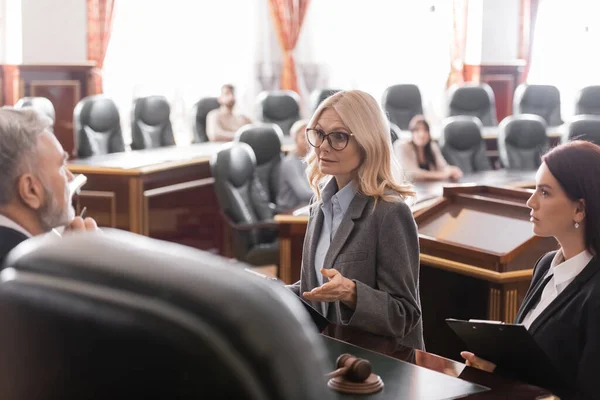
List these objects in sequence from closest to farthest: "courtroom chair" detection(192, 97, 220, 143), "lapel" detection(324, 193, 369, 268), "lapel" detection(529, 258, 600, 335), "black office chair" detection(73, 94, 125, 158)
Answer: "lapel" detection(529, 258, 600, 335) < "lapel" detection(324, 193, 369, 268) < "black office chair" detection(73, 94, 125, 158) < "courtroom chair" detection(192, 97, 220, 143)

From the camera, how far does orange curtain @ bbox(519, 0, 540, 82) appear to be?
484 inches

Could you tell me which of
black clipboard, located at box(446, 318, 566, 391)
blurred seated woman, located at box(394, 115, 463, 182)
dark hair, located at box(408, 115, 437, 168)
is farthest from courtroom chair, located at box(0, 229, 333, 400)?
dark hair, located at box(408, 115, 437, 168)

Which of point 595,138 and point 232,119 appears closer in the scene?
point 595,138

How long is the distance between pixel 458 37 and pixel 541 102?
1.82 m

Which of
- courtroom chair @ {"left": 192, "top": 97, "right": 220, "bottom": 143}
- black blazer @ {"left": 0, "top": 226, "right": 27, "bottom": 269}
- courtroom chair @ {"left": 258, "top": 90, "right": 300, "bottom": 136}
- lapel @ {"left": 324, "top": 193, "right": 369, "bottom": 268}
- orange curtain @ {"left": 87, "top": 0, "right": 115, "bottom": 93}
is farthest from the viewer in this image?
orange curtain @ {"left": 87, "top": 0, "right": 115, "bottom": 93}

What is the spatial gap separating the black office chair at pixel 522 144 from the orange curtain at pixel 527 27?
14.8ft

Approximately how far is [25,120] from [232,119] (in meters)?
7.69

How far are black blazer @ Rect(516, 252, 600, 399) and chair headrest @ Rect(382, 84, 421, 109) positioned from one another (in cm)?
820

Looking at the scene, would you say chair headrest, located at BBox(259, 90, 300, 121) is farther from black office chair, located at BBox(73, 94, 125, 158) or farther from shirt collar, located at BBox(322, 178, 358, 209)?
shirt collar, located at BBox(322, 178, 358, 209)

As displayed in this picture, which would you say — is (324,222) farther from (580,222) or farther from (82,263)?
(82,263)

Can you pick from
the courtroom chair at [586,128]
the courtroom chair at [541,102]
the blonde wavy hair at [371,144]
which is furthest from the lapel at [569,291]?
the courtroom chair at [541,102]

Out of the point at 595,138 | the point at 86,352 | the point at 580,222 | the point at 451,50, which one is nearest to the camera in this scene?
the point at 86,352

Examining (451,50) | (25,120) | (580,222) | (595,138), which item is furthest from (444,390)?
(451,50)

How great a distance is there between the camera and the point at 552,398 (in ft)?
5.73
